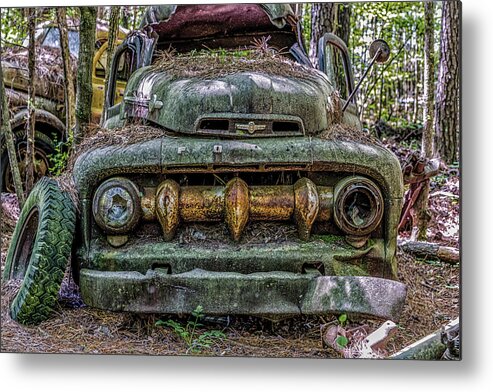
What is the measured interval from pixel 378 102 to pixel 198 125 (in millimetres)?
1008

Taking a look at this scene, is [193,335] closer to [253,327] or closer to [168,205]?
[253,327]

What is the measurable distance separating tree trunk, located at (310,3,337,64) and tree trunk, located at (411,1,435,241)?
0.46m

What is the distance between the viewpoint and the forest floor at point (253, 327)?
3.07 metres

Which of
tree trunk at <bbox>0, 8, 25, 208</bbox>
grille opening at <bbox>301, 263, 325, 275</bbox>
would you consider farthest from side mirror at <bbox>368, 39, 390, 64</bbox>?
tree trunk at <bbox>0, 8, 25, 208</bbox>

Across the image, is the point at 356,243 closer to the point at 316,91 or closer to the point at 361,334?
the point at 361,334

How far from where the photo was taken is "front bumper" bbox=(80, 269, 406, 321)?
2.76 m

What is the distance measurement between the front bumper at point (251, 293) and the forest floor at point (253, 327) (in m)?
0.24

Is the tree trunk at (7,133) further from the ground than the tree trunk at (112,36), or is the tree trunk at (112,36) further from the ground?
the tree trunk at (112,36)

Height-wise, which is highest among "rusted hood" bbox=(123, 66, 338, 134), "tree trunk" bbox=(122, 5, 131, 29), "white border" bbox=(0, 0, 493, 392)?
"tree trunk" bbox=(122, 5, 131, 29)

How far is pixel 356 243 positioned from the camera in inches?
116

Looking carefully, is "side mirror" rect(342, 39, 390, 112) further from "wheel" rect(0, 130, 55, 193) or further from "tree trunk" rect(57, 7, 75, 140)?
"wheel" rect(0, 130, 55, 193)

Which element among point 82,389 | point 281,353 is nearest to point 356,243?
point 281,353


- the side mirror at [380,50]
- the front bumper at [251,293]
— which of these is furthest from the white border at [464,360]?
the front bumper at [251,293]

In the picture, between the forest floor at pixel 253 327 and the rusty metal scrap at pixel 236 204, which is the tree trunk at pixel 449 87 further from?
the rusty metal scrap at pixel 236 204
